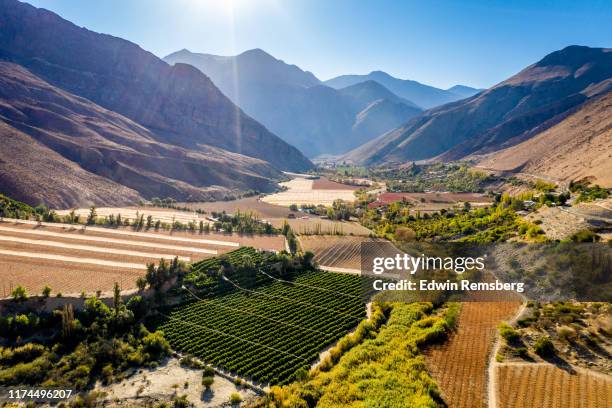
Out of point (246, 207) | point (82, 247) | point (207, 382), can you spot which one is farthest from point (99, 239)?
point (246, 207)

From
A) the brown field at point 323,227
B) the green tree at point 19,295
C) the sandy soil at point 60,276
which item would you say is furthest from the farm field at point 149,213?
the green tree at point 19,295

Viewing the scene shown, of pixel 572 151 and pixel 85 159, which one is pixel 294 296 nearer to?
pixel 85 159

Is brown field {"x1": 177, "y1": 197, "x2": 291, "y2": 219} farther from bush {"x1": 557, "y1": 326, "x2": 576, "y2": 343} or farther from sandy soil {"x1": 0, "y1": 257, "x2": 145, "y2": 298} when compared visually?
bush {"x1": 557, "y1": 326, "x2": 576, "y2": 343}

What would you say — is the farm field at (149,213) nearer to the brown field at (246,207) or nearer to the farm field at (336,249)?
the brown field at (246,207)

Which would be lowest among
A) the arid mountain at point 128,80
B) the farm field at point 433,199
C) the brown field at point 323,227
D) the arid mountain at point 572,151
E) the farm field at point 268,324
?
the farm field at point 268,324

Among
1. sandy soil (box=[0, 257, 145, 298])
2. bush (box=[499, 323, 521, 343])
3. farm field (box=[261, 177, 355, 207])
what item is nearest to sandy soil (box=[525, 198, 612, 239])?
bush (box=[499, 323, 521, 343])

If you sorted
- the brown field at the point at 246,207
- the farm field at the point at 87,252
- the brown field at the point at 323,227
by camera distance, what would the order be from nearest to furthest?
the farm field at the point at 87,252 < the brown field at the point at 323,227 < the brown field at the point at 246,207
